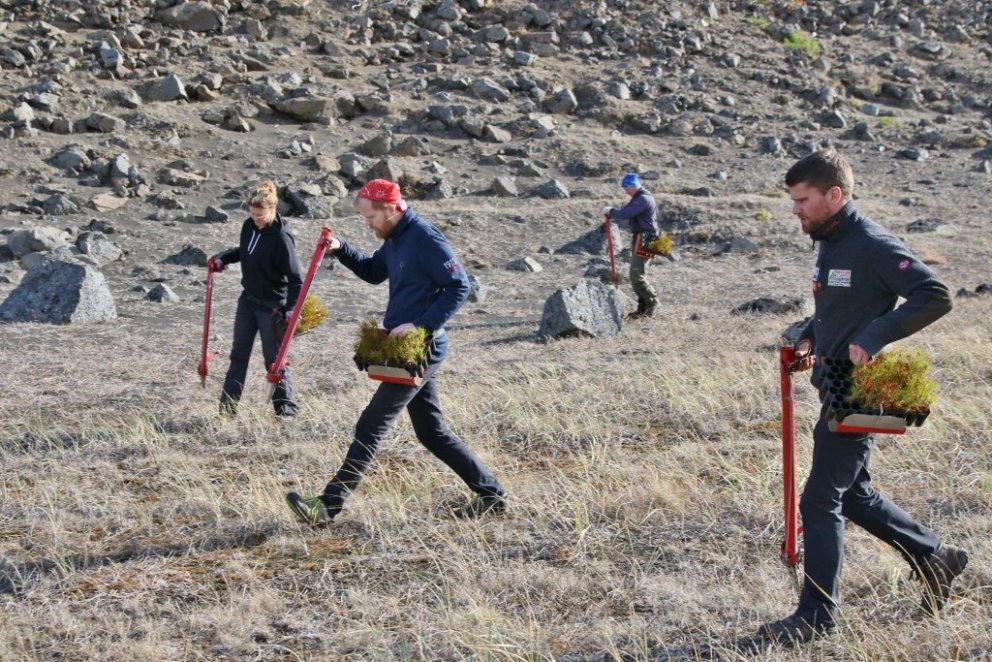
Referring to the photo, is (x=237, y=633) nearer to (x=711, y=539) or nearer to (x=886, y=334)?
(x=711, y=539)

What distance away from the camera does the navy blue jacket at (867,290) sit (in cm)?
338

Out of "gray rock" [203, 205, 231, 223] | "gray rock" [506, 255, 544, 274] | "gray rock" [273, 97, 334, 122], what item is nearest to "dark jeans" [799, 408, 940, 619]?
"gray rock" [506, 255, 544, 274]

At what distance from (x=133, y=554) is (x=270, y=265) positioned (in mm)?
2775

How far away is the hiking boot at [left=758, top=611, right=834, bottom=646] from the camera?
3639mm

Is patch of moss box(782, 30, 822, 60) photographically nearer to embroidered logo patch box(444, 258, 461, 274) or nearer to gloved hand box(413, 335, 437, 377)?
embroidered logo patch box(444, 258, 461, 274)

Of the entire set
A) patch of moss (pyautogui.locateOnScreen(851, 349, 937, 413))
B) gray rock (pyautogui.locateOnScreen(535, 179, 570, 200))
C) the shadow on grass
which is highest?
patch of moss (pyautogui.locateOnScreen(851, 349, 937, 413))

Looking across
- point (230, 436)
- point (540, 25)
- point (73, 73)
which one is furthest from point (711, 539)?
point (540, 25)

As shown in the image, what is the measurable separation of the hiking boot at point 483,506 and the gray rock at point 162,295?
1003cm

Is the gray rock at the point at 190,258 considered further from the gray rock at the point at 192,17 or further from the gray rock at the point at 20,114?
the gray rock at the point at 192,17

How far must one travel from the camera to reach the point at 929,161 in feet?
91.0

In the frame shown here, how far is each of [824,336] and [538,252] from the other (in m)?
15.1

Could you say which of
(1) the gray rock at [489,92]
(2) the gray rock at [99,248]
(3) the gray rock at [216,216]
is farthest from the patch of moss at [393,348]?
(1) the gray rock at [489,92]

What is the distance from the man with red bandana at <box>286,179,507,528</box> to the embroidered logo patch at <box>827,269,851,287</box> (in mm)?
1772

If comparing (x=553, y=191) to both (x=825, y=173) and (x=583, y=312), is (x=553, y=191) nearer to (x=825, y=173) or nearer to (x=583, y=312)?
(x=583, y=312)
